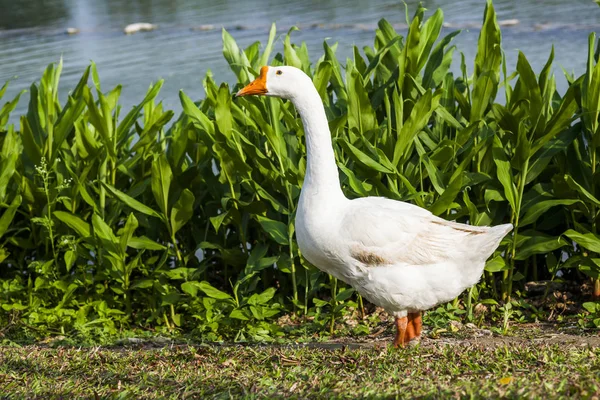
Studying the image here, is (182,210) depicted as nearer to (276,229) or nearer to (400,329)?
→ (276,229)

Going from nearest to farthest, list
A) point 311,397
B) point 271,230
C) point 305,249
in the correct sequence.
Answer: point 311,397
point 305,249
point 271,230

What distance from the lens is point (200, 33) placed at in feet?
50.4

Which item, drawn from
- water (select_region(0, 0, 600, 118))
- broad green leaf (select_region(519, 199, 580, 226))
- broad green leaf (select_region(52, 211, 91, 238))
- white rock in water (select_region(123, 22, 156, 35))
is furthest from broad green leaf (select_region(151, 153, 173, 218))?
white rock in water (select_region(123, 22, 156, 35))

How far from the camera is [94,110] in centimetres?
546

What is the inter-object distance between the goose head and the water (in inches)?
205

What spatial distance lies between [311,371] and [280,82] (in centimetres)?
147

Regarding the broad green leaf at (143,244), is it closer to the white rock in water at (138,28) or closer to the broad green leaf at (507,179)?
the broad green leaf at (507,179)

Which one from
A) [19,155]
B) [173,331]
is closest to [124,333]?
[173,331]

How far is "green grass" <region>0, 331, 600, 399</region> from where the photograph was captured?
3375 mm

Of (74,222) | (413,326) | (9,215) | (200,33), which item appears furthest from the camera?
(200,33)

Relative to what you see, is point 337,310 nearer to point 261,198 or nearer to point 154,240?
point 261,198

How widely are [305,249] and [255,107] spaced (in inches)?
52.6

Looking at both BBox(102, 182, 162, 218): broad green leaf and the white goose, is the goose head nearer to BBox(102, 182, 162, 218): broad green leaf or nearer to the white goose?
the white goose

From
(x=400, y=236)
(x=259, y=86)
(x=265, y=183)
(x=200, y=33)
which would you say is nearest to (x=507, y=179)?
(x=400, y=236)
